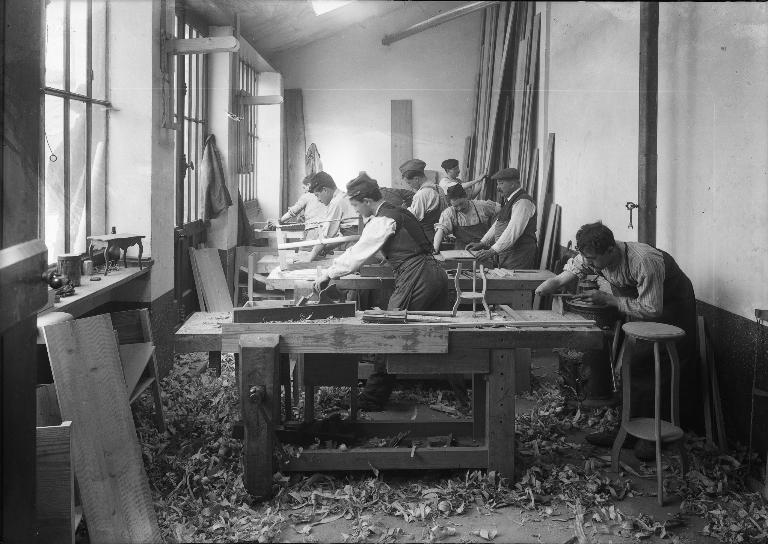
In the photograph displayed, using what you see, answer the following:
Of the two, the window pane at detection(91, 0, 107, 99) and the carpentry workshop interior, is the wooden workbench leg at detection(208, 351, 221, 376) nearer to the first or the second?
the carpentry workshop interior

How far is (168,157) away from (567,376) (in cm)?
312

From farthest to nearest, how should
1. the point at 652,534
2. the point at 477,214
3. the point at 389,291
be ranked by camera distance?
the point at 477,214, the point at 389,291, the point at 652,534

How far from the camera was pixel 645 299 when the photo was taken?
384 cm

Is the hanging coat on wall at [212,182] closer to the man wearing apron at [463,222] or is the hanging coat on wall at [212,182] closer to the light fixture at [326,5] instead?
the light fixture at [326,5]

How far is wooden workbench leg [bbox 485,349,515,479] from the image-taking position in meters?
3.30

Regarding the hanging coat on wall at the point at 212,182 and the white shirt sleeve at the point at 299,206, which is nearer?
the hanging coat on wall at the point at 212,182

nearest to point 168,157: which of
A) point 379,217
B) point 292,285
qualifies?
point 292,285

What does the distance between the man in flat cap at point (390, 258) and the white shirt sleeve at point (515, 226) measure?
198cm

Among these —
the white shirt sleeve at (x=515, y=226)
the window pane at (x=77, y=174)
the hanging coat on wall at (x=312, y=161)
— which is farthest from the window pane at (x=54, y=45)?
the white shirt sleeve at (x=515, y=226)

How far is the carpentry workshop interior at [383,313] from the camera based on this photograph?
2812 millimetres

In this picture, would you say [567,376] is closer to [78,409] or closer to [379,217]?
[379,217]

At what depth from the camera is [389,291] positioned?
544 cm

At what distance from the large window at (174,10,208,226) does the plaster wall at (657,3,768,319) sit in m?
3.83

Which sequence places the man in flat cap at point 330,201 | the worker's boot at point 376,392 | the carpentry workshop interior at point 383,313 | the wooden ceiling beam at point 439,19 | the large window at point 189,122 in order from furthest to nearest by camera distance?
the man in flat cap at point 330,201 → the large window at point 189,122 → the worker's boot at point 376,392 → the carpentry workshop interior at point 383,313 → the wooden ceiling beam at point 439,19
